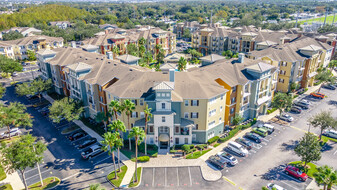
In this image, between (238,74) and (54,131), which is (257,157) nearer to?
(238,74)

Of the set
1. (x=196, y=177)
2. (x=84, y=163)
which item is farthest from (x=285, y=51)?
(x=84, y=163)

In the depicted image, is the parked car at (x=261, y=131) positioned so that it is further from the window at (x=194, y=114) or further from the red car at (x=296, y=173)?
the window at (x=194, y=114)

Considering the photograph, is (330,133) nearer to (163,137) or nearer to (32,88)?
(163,137)

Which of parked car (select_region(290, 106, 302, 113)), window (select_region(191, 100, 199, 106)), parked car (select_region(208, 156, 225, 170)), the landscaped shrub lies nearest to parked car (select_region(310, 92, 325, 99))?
parked car (select_region(290, 106, 302, 113))

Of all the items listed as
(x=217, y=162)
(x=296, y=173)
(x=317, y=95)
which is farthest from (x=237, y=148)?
(x=317, y=95)

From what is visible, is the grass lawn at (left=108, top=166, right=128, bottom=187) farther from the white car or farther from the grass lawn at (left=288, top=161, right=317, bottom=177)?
the grass lawn at (left=288, top=161, right=317, bottom=177)

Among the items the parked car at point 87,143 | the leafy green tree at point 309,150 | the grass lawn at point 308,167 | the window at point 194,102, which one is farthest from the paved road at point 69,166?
the leafy green tree at point 309,150
